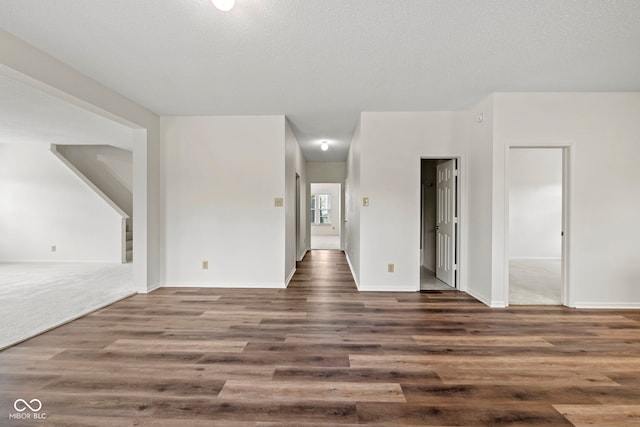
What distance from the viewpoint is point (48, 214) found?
630 cm

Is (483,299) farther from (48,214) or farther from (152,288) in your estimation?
(48,214)

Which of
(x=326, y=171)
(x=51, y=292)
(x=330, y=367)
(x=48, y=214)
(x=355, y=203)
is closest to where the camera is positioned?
(x=330, y=367)

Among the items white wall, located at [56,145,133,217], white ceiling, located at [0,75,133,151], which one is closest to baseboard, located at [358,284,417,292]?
white ceiling, located at [0,75,133,151]

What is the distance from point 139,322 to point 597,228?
5.37 m

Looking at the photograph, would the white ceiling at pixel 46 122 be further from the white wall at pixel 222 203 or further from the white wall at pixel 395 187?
the white wall at pixel 395 187

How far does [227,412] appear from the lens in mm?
1641

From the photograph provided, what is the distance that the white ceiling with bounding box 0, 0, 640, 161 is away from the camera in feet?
6.45

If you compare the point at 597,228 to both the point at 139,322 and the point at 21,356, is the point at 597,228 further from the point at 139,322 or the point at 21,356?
the point at 21,356

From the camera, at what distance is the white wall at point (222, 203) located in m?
4.29

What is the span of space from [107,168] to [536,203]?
10.9m

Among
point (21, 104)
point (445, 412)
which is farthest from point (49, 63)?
point (445, 412)

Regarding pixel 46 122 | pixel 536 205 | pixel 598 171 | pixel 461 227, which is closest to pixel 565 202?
pixel 598 171
